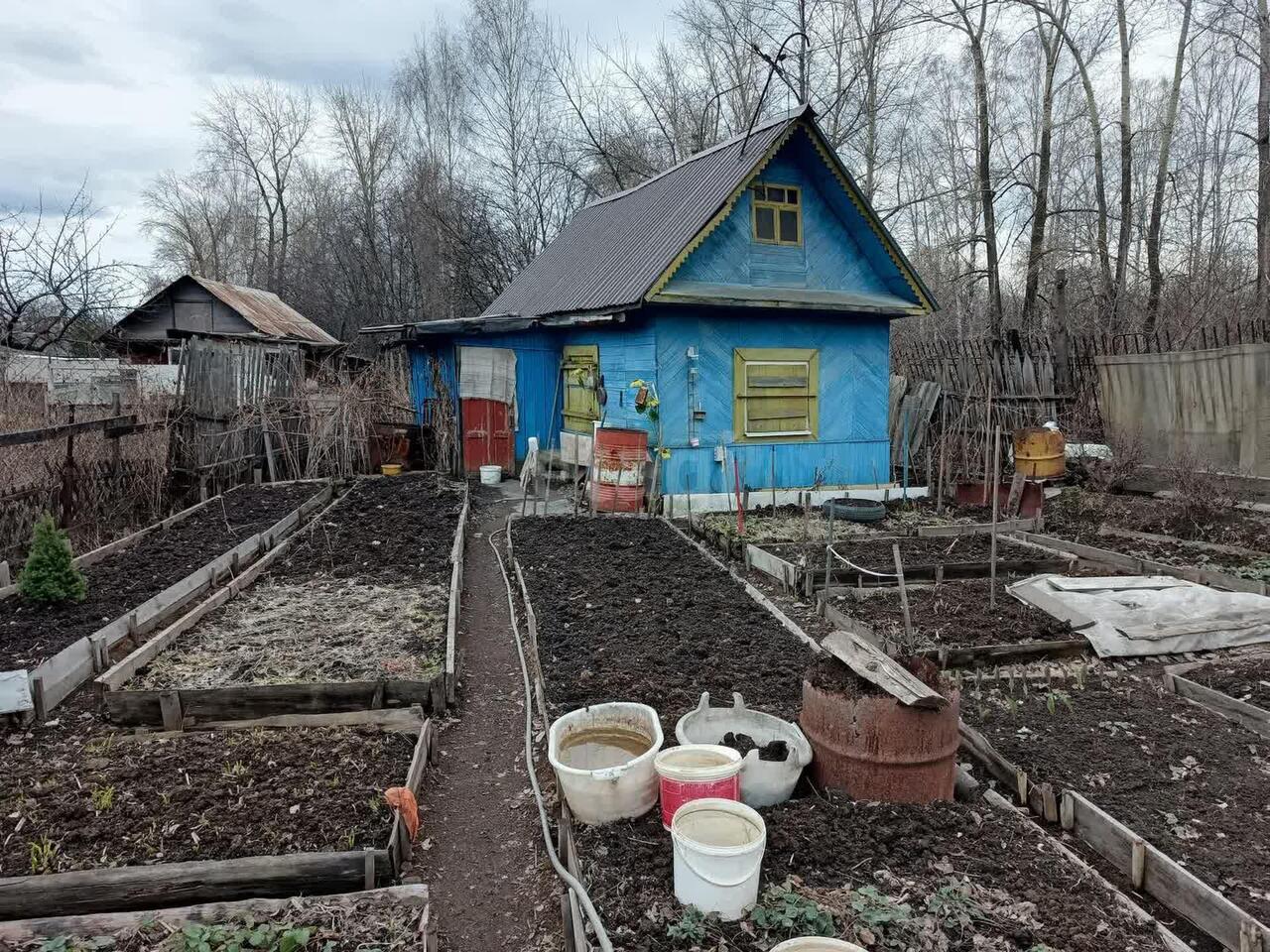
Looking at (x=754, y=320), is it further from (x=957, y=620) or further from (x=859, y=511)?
(x=957, y=620)

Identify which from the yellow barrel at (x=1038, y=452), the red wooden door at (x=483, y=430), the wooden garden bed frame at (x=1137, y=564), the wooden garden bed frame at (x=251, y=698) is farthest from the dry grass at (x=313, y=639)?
the yellow barrel at (x=1038, y=452)

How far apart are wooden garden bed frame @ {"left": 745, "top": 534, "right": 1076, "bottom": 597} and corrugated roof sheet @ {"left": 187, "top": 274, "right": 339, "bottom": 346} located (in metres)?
20.9

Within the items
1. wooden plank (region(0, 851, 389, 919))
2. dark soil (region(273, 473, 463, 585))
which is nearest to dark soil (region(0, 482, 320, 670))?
dark soil (region(273, 473, 463, 585))

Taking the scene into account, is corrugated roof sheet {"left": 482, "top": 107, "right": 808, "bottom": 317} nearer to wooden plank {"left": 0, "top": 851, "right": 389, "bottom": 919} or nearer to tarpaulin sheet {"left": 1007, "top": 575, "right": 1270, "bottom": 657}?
tarpaulin sheet {"left": 1007, "top": 575, "right": 1270, "bottom": 657}

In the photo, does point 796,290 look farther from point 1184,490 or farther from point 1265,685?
point 1265,685

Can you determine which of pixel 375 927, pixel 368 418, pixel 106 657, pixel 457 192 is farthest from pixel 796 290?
pixel 457 192

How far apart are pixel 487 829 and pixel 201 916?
1395mm

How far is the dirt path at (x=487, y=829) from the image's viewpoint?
342 centimetres

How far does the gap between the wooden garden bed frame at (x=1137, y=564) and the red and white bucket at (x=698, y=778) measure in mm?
5663

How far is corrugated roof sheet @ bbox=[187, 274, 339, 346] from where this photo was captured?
25.2m

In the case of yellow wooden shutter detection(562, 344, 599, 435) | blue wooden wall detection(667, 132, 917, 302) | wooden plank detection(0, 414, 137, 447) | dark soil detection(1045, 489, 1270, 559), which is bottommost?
dark soil detection(1045, 489, 1270, 559)

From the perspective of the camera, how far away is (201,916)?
3.03 meters

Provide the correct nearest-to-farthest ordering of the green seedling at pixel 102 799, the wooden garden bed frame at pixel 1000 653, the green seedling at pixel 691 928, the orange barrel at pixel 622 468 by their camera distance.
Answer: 1. the green seedling at pixel 691 928
2. the green seedling at pixel 102 799
3. the wooden garden bed frame at pixel 1000 653
4. the orange barrel at pixel 622 468

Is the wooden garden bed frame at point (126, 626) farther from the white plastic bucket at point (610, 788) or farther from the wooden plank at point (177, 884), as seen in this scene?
the white plastic bucket at point (610, 788)
